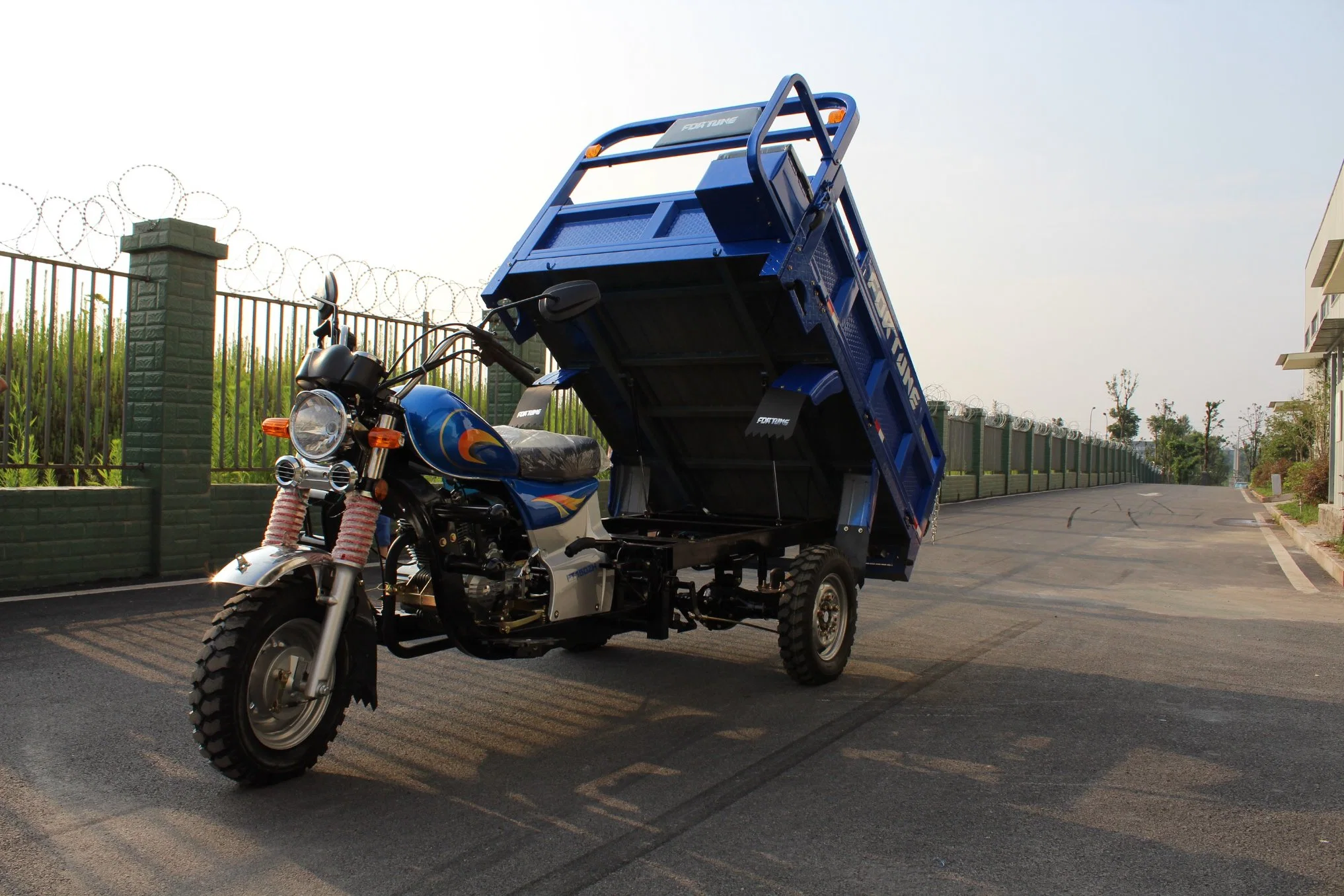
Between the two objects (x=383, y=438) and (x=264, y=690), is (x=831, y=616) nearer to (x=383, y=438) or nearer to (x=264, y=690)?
(x=383, y=438)

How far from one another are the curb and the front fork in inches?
464

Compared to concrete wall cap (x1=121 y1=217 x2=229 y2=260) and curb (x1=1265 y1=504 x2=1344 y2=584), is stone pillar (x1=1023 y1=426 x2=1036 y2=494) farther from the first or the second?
concrete wall cap (x1=121 y1=217 x2=229 y2=260)

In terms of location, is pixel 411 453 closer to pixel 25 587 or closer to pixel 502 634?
pixel 502 634

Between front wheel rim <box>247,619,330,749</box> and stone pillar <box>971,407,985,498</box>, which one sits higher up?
stone pillar <box>971,407,985,498</box>

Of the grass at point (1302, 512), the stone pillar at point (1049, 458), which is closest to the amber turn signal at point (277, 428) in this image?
the grass at point (1302, 512)

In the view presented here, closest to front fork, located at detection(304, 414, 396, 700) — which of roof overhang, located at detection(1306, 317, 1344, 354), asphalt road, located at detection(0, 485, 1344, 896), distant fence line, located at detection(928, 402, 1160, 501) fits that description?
asphalt road, located at detection(0, 485, 1344, 896)

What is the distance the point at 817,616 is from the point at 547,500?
76.4 inches

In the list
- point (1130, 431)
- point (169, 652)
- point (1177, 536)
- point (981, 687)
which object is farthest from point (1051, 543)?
point (1130, 431)

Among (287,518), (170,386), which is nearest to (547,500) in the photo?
(287,518)

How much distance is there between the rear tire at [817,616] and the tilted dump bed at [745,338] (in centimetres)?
35

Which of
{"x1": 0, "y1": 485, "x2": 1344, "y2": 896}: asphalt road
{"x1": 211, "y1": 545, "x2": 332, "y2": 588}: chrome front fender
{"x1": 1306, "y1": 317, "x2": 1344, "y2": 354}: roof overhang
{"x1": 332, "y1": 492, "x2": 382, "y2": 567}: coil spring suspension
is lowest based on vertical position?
{"x1": 0, "y1": 485, "x2": 1344, "y2": 896}: asphalt road

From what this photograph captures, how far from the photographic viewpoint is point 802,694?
5.97m

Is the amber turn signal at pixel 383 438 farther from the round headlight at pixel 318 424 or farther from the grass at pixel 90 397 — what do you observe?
the grass at pixel 90 397

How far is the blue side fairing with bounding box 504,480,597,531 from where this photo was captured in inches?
194
